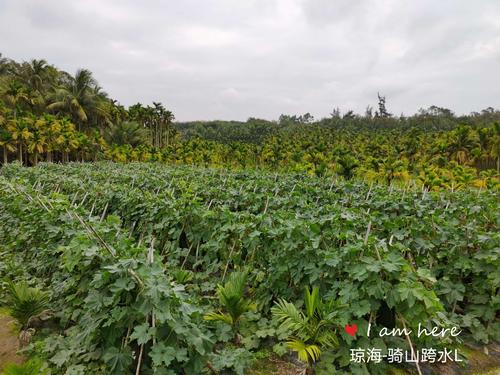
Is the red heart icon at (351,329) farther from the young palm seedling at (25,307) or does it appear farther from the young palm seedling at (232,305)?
the young palm seedling at (25,307)

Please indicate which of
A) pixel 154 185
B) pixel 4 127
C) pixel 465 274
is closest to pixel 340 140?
pixel 4 127

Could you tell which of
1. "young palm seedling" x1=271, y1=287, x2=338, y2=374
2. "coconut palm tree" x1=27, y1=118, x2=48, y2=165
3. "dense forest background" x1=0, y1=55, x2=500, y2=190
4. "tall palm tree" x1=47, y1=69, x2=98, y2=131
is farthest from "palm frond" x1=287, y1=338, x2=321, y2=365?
"tall palm tree" x1=47, y1=69, x2=98, y2=131

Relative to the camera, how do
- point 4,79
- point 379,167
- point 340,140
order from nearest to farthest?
point 379,167
point 4,79
point 340,140

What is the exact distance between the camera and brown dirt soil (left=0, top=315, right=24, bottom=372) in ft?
11.3

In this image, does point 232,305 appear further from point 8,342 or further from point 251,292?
point 8,342

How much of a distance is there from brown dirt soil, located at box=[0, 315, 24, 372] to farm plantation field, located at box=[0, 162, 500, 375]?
0.14m

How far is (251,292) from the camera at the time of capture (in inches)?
188

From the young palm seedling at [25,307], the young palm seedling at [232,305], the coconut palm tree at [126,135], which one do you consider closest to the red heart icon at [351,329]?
the young palm seedling at [232,305]

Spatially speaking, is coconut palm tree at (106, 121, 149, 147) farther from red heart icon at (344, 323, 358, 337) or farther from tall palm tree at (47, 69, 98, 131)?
red heart icon at (344, 323, 358, 337)

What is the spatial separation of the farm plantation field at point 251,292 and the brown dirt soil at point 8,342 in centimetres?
14

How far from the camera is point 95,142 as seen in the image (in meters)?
40.2

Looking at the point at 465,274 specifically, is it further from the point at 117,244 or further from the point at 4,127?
the point at 4,127

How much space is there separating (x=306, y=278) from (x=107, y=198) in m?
5.04

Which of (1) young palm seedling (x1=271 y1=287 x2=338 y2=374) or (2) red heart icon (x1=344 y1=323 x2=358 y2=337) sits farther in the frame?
(1) young palm seedling (x1=271 y1=287 x2=338 y2=374)
